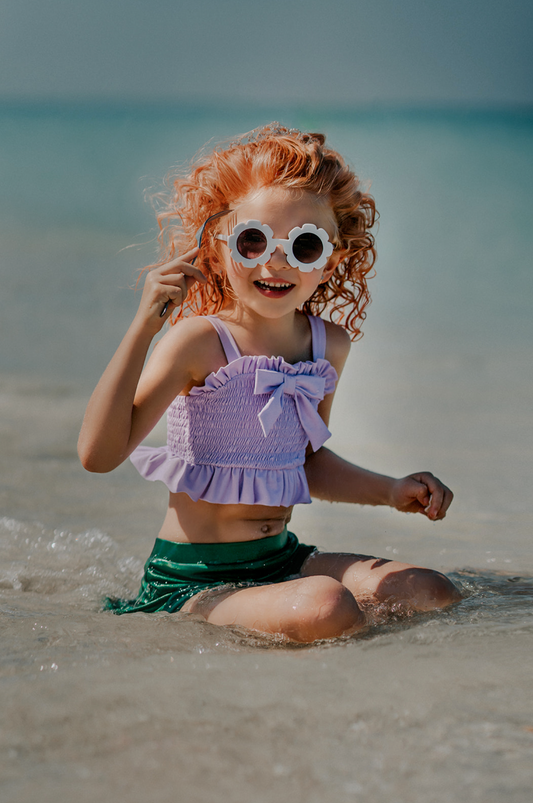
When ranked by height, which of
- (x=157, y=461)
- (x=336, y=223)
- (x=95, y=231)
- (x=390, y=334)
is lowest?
(x=157, y=461)

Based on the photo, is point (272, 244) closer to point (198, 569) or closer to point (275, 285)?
point (275, 285)

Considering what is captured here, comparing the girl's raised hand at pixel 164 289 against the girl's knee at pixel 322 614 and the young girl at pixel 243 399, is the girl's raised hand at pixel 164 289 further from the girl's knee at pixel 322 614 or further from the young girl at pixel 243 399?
the girl's knee at pixel 322 614

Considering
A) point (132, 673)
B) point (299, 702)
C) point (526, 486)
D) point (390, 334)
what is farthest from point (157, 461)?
point (390, 334)

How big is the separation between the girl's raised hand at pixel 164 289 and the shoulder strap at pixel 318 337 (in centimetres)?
44

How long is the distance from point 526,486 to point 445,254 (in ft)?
16.7

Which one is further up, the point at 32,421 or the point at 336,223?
the point at 336,223

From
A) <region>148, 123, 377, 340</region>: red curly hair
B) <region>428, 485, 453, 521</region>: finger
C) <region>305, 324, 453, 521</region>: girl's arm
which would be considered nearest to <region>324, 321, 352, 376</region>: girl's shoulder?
<region>305, 324, 453, 521</region>: girl's arm

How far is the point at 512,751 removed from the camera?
3.43 ft

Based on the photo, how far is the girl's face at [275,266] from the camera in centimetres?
184

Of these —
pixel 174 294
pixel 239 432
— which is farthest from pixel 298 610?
pixel 174 294

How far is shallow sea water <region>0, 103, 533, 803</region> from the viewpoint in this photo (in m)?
0.99

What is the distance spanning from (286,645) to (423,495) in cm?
60

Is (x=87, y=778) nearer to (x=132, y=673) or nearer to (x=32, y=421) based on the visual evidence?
(x=132, y=673)

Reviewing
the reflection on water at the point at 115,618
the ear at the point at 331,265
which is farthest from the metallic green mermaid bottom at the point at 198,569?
the ear at the point at 331,265
